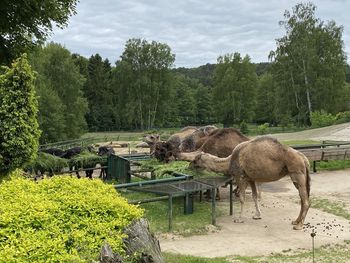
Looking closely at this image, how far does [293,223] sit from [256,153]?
1.85 m

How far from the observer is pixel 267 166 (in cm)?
1027

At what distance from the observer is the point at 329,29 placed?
4016 cm

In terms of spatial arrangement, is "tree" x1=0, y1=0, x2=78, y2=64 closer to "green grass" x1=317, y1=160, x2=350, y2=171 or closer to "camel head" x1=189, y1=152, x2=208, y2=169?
"camel head" x1=189, y1=152, x2=208, y2=169

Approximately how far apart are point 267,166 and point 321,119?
3002 cm

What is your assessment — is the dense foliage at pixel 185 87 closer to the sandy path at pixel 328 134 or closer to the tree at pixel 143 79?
the tree at pixel 143 79

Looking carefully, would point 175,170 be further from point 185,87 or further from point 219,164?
point 185,87

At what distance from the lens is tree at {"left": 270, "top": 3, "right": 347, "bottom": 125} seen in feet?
128

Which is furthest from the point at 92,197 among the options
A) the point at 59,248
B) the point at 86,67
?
the point at 86,67

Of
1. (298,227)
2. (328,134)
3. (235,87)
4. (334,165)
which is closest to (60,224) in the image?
(298,227)

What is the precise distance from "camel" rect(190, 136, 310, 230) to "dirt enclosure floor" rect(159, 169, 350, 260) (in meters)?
0.40

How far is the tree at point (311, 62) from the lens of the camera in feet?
128

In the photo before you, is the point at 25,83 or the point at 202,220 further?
the point at 202,220

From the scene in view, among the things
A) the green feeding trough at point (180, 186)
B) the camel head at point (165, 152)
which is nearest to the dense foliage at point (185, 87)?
the camel head at point (165, 152)

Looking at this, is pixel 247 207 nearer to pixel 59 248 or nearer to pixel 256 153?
pixel 256 153
